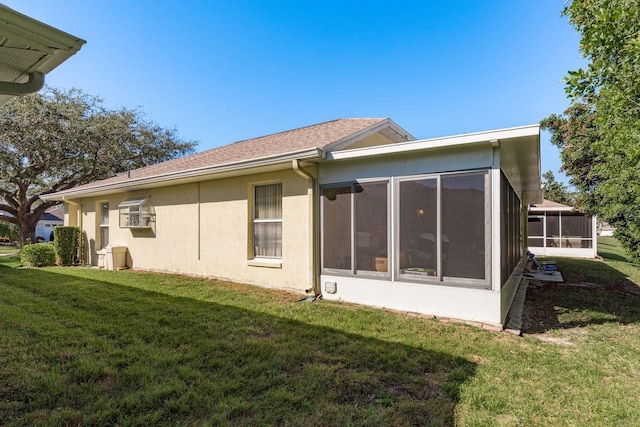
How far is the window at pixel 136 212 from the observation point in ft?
32.7

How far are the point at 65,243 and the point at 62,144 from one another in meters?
7.62

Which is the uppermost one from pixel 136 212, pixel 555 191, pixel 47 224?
pixel 555 191

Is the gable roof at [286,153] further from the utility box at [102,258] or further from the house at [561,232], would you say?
the house at [561,232]

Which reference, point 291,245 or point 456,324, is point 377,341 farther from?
point 291,245

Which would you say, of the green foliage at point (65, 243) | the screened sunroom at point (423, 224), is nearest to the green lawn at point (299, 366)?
the screened sunroom at point (423, 224)

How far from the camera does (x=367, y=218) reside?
19.5 ft

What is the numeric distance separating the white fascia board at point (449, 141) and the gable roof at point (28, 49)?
4244mm

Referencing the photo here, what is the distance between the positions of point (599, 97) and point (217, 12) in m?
9.34

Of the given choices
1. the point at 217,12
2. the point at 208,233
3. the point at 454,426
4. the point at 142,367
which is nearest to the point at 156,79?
the point at 217,12

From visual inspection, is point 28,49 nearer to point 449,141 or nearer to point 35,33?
point 35,33

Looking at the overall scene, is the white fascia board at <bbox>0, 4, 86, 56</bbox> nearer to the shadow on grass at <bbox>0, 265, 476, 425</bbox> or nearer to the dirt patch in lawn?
the shadow on grass at <bbox>0, 265, 476, 425</bbox>

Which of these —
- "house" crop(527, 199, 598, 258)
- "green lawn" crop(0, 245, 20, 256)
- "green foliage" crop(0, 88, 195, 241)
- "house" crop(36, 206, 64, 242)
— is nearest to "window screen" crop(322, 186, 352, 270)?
"house" crop(527, 199, 598, 258)

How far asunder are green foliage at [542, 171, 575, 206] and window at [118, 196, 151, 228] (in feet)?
120

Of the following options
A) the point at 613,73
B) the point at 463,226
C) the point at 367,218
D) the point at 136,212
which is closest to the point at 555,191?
the point at 613,73
